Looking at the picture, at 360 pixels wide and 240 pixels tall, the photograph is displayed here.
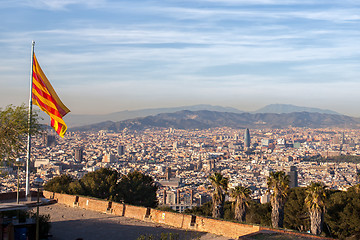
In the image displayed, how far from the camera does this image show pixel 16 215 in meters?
9.62

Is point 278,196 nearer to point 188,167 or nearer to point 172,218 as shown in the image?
point 172,218

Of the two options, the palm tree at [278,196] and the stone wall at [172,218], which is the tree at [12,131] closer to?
the stone wall at [172,218]

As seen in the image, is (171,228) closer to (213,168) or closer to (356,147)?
(213,168)

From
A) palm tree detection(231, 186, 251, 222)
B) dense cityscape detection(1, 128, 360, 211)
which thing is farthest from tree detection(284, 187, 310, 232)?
dense cityscape detection(1, 128, 360, 211)

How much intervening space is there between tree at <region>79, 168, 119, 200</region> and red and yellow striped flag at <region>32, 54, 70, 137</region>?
19.8 feet

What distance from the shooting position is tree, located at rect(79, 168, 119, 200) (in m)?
Result: 18.6

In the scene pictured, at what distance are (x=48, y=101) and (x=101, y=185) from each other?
690cm

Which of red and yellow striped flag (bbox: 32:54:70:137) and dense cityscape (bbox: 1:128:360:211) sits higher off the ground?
red and yellow striped flag (bbox: 32:54:70:137)

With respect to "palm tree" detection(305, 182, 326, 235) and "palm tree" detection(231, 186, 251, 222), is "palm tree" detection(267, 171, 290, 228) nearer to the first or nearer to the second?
"palm tree" detection(231, 186, 251, 222)

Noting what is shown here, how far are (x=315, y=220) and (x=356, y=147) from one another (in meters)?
157

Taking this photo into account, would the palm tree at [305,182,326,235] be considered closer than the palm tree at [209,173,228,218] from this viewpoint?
Yes

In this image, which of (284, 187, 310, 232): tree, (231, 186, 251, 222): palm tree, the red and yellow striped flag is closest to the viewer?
the red and yellow striped flag

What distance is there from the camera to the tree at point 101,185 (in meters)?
18.6

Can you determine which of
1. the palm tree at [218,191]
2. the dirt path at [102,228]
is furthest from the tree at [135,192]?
the dirt path at [102,228]
